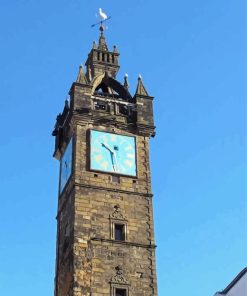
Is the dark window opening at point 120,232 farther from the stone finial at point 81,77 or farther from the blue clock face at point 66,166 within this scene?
the stone finial at point 81,77

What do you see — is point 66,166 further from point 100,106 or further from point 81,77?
point 81,77

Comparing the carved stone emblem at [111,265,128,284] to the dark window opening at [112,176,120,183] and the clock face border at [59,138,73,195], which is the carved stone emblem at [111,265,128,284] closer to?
the dark window opening at [112,176,120,183]

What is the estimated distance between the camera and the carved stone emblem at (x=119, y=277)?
92.0 feet

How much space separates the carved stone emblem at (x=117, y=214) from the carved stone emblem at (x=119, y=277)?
246 centimetres

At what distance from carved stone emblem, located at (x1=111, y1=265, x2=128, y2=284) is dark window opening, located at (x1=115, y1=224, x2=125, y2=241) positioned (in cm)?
154

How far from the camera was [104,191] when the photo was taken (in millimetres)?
30688

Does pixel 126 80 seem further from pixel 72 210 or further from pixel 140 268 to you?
pixel 140 268

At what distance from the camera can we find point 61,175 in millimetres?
34125

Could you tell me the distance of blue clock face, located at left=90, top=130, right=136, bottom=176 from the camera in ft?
104

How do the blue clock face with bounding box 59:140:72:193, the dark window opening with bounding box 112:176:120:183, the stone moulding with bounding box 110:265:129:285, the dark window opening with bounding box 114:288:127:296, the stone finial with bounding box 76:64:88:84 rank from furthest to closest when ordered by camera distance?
the stone finial with bounding box 76:64:88:84
the blue clock face with bounding box 59:140:72:193
the dark window opening with bounding box 112:176:120:183
the stone moulding with bounding box 110:265:129:285
the dark window opening with bounding box 114:288:127:296

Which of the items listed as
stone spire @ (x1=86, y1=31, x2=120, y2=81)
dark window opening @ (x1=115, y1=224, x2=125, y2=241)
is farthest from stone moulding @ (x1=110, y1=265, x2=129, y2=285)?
stone spire @ (x1=86, y1=31, x2=120, y2=81)

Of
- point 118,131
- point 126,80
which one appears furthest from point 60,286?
point 126,80

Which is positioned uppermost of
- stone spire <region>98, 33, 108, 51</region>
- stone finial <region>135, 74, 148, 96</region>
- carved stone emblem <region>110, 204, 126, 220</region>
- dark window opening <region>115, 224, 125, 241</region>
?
stone spire <region>98, 33, 108, 51</region>

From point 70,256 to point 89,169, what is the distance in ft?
14.5
